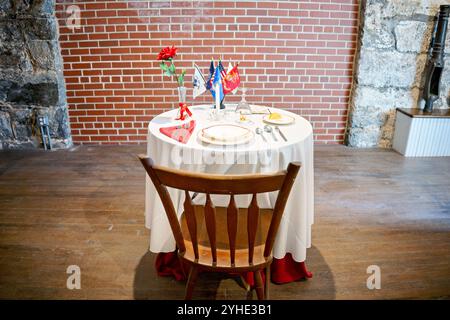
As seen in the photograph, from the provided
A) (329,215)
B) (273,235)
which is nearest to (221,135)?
(273,235)

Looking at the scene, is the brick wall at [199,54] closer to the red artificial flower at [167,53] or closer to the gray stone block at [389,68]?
the gray stone block at [389,68]

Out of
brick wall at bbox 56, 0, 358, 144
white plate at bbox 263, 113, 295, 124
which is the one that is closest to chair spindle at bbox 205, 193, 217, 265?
white plate at bbox 263, 113, 295, 124

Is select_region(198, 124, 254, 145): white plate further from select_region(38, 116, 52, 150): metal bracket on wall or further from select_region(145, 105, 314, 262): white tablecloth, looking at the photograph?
select_region(38, 116, 52, 150): metal bracket on wall

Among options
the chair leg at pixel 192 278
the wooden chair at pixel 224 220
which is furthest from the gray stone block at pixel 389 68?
the chair leg at pixel 192 278

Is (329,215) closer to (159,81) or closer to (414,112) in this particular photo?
(414,112)

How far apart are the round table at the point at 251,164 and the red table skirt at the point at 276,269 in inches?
2.7

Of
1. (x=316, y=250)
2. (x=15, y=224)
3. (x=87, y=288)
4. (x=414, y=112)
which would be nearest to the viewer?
(x=87, y=288)

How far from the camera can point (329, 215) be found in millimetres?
2496

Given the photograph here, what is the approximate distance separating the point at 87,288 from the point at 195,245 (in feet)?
2.66

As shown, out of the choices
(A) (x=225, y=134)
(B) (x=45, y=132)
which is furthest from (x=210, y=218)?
(B) (x=45, y=132)

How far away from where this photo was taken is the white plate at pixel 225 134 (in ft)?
5.35

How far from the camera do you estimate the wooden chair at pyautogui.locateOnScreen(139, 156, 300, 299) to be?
45.4 inches

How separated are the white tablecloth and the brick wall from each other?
5.86 ft

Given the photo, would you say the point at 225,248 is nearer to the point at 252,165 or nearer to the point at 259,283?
the point at 259,283
